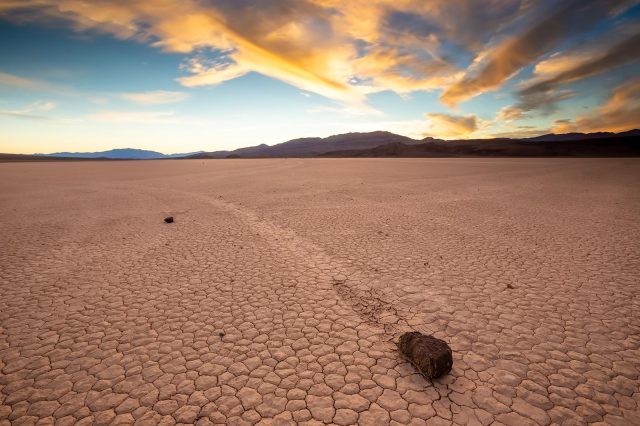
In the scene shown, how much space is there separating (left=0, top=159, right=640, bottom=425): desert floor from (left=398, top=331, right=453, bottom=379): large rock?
0.45 feet

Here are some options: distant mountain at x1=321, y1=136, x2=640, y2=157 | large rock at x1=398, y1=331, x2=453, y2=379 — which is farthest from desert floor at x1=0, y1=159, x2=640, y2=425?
distant mountain at x1=321, y1=136, x2=640, y2=157

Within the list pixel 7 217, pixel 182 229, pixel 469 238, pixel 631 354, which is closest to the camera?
pixel 631 354

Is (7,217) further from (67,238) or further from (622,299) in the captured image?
(622,299)

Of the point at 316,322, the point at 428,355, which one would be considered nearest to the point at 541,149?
the point at 316,322

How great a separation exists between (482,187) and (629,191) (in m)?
6.51

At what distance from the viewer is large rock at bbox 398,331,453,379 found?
3.12 metres

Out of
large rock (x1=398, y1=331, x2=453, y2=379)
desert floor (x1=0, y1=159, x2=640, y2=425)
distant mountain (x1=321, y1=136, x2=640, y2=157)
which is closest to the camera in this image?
desert floor (x1=0, y1=159, x2=640, y2=425)

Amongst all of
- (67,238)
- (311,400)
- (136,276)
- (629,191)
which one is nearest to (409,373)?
(311,400)

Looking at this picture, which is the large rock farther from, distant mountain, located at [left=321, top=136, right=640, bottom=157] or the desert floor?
distant mountain, located at [left=321, top=136, right=640, bottom=157]

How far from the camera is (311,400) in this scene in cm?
295

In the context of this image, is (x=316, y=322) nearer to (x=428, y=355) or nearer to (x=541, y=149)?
(x=428, y=355)

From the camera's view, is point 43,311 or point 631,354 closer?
point 631,354

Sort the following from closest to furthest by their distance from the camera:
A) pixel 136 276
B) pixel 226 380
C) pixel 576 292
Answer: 1. pixel 226 380
2. pixel 576 292
3. pixel 136 276

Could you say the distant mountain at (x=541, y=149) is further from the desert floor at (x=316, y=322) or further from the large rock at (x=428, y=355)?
the large rock at (x=428, y=355)
